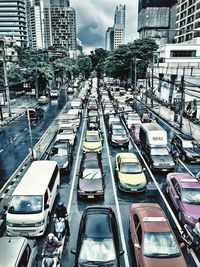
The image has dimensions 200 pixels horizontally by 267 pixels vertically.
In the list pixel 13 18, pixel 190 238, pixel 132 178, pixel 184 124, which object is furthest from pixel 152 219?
pixel 13 18

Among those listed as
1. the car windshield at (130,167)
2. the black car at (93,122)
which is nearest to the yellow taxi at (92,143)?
the black car at (93,122)

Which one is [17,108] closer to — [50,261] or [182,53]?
[50,261]

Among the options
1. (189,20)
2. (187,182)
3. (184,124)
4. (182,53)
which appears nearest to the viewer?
(187,182)

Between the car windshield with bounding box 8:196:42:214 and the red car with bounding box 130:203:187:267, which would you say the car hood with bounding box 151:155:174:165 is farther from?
the car windshield with bounding box 8:196:42:214

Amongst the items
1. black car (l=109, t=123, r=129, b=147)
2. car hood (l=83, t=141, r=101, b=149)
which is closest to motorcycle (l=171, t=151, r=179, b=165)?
black car (l=109, t=123, r=129, b=147)

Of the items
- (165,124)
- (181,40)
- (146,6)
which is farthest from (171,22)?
(165,124)
